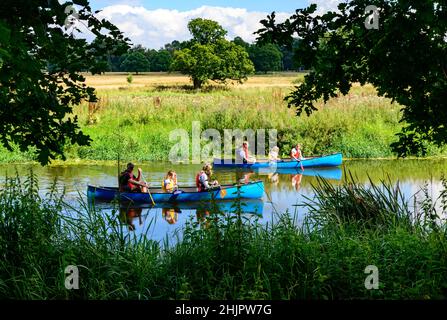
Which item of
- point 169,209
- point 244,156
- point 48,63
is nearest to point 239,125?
point 244,156

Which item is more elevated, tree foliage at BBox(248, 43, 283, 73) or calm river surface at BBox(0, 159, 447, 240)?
tree foliage at BBox(248, 43, 283, 73)

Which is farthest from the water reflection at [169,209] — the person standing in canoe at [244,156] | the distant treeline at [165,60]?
the distant treeline at [165,60]

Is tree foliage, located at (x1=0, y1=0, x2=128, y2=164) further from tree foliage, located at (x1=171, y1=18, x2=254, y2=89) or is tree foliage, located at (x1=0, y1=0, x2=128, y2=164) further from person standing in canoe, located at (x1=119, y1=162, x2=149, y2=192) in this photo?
tree foliage, located at (x1=171, y1=18, x2=254, y2=89)

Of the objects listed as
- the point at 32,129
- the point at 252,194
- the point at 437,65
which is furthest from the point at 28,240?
the point at 252,194

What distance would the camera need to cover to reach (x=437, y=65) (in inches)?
221

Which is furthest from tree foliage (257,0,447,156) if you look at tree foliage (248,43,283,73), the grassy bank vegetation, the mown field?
tree foliage (248,43,283,73)

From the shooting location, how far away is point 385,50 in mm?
5559

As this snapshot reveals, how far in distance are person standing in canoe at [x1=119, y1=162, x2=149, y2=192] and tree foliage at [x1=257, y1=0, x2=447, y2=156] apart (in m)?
10.4

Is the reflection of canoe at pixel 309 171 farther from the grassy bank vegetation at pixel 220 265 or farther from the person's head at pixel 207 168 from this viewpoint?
the grassy bank vegetation at pixel 220 265

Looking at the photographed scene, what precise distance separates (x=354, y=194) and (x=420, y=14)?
18.5 feet

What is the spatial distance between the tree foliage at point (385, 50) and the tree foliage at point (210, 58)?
45.9 metres

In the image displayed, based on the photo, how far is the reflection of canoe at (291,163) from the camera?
2315 cm

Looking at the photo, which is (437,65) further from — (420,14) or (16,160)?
(16,160)

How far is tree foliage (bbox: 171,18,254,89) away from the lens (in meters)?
51.7
